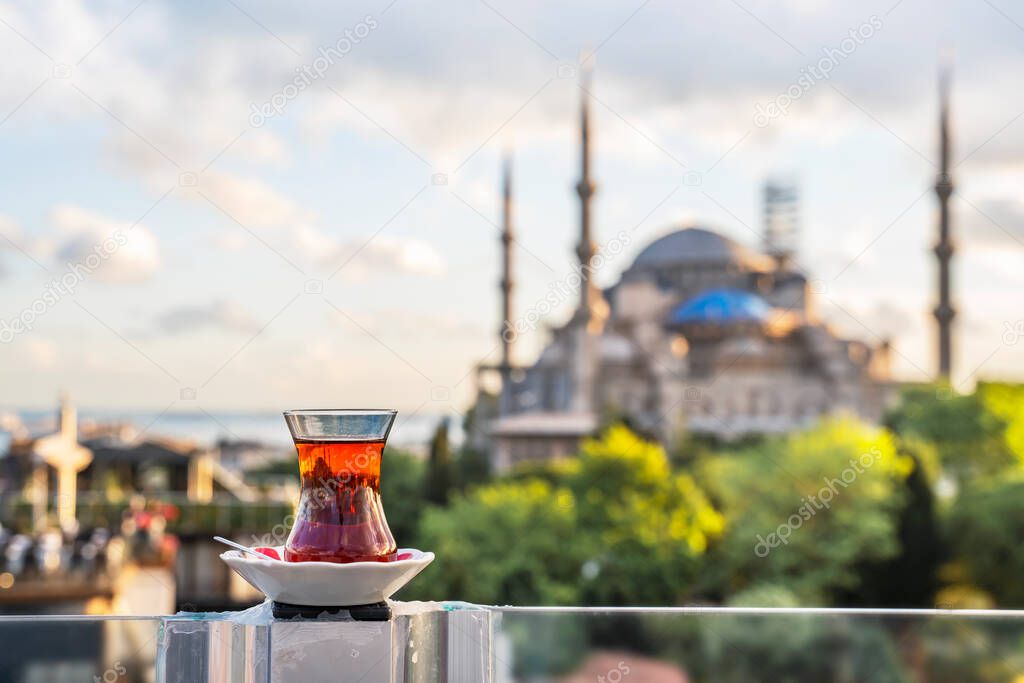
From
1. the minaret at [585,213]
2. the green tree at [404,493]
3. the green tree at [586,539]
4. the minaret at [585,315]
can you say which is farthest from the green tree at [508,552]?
the minaret at [585,213]

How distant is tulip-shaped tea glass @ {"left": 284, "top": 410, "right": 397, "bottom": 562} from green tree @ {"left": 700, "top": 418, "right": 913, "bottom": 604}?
1267 centimetres

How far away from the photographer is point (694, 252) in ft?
73.5

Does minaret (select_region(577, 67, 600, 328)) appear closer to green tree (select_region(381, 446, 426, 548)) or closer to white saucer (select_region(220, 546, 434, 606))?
green tree (select_region(381, 446, 426, 548))

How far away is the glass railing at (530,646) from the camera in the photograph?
85 centimetres

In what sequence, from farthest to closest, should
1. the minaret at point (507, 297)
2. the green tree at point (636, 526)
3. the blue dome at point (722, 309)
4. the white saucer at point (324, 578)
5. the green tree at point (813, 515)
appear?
A: the minaret at point (507, 297), the blue dome at point (722, 309), the green tree at point (636, 526), the green tree at point (813, 515), the white saucer at point (324, 578)

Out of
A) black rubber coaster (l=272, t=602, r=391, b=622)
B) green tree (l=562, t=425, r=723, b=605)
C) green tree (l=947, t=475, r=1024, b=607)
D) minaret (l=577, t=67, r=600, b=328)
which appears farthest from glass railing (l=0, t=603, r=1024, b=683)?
minaret (l=577, t=67, r=600, b=328)

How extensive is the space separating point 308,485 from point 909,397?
19403 millimetres

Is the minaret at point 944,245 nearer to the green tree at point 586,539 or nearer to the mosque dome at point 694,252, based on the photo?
the mosque dome at point 694,252

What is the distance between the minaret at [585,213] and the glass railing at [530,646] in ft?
52.4

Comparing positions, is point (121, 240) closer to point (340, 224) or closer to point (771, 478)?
point (771, 478)

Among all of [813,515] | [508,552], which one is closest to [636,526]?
[508,552]

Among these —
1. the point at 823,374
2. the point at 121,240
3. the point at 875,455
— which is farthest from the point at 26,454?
the point at 823,374

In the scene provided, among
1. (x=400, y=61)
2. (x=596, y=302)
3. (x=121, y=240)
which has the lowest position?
(x=121, y=240)

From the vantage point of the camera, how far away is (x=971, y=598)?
42.1ft
